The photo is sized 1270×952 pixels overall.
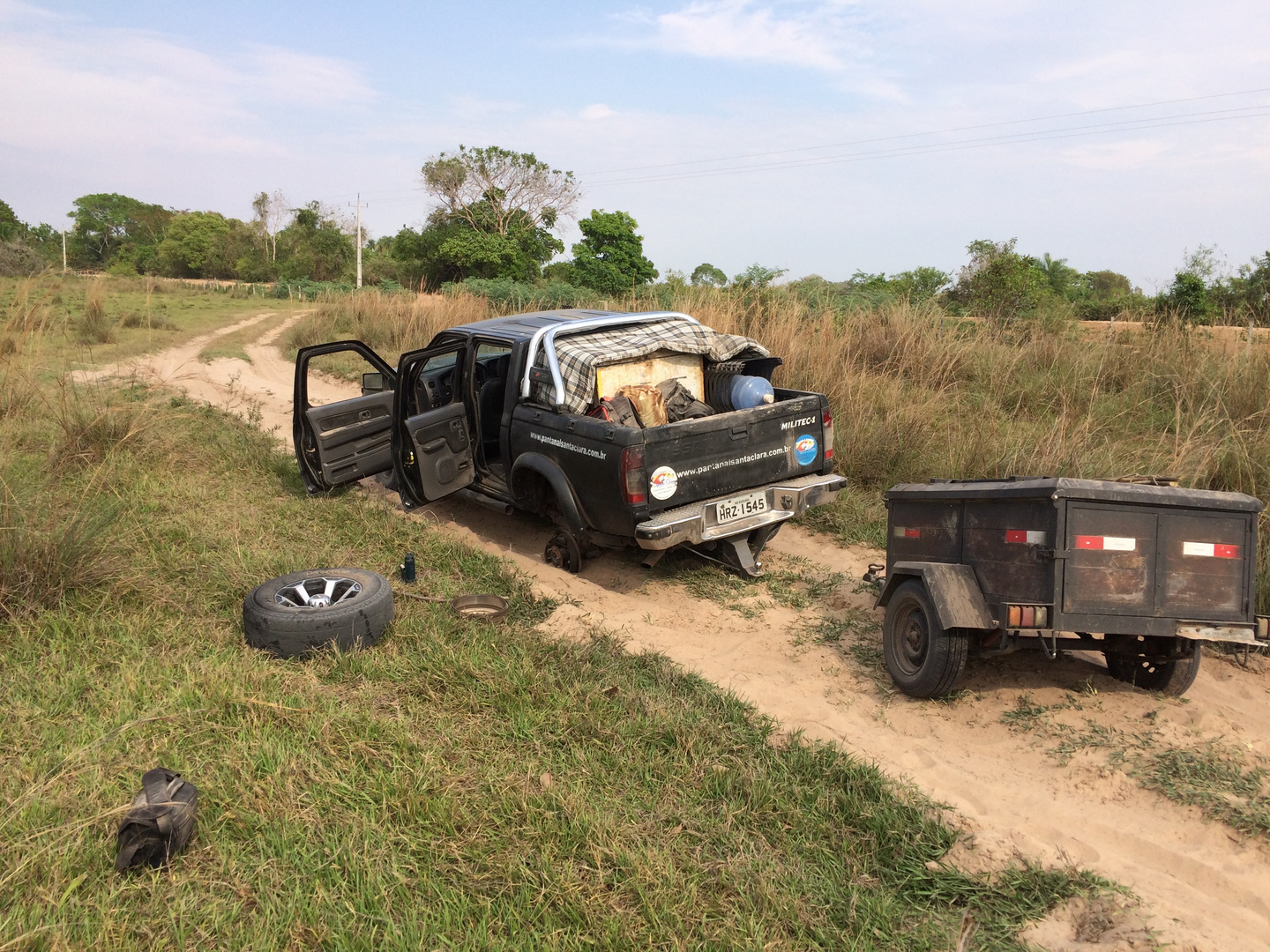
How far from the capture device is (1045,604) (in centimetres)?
391

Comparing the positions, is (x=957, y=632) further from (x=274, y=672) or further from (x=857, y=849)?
(x=274, y=672)

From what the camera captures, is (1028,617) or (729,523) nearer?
(1028,617)

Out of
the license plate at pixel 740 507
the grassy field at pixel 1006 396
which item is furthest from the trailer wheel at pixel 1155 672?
the license plate at pixel 740 507

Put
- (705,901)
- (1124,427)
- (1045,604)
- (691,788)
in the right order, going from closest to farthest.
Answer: (705,901)
(691,788)
(1045,604)
(1124,427)

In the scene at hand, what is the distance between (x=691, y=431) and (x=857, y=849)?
3056 mm

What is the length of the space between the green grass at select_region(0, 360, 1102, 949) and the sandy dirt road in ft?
0.86

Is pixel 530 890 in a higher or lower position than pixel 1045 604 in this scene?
lower

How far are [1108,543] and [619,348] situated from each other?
3645 millimetres

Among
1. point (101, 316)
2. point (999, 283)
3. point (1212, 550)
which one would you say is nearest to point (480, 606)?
point (1212, 550)

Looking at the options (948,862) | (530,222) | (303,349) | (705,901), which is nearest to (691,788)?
(705,901)

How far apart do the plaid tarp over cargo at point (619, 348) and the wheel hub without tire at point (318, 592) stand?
6.57 ft

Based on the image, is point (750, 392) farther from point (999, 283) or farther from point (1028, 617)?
point (999, 283)

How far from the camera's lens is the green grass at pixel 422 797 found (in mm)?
2693

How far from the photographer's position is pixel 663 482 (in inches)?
219
